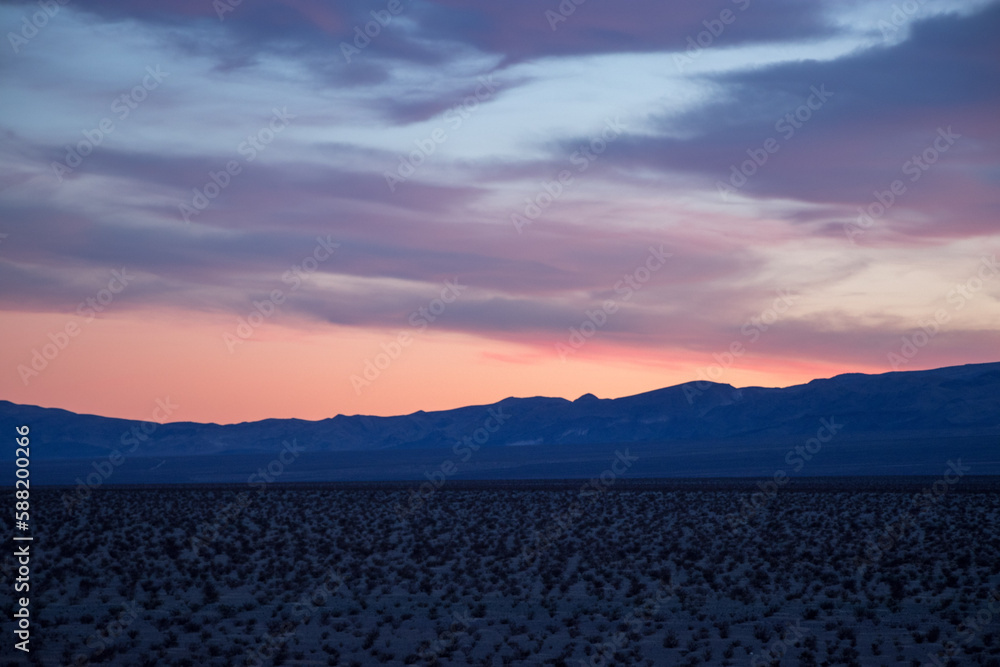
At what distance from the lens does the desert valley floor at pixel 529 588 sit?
14.3 meters

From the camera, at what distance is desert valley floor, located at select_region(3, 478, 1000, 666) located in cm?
1428

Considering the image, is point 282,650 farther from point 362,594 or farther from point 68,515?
point 68,515

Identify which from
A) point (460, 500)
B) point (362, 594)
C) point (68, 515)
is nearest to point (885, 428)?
point (460, 500)

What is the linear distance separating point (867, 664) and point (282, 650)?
8.38m

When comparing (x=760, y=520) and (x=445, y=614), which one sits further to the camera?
(x=760, y=520)

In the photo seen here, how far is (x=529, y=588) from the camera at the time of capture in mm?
19797

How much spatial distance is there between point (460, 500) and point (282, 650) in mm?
32713

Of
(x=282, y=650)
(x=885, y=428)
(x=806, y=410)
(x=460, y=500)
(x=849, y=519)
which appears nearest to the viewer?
(x=282, y=650)

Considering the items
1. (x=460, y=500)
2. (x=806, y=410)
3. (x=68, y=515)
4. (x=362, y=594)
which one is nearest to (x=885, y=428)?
(x=806, y=410)

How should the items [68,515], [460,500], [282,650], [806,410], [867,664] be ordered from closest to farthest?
[867,664]
[282,650]
[68,515]
[460,500]
[806,410]

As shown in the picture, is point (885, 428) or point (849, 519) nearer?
point (849, 519)

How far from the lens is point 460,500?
46.8 meters

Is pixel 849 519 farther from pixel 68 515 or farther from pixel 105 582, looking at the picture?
pixel 68 515

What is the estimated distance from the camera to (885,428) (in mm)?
166000
